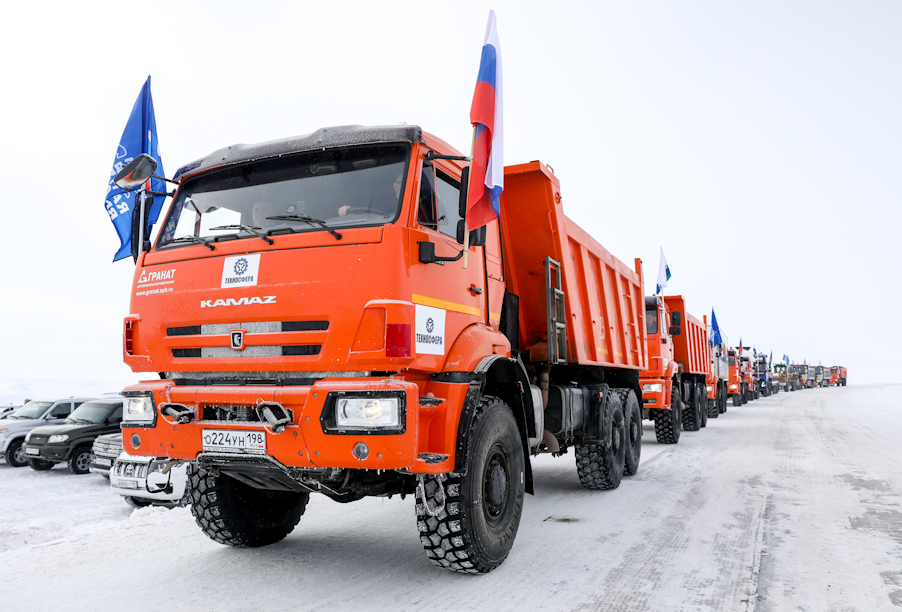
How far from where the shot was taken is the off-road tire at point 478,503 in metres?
3.95

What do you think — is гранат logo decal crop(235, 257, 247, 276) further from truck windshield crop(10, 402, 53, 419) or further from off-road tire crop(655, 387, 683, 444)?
truck windshield crop(10, 402, 53, 419)

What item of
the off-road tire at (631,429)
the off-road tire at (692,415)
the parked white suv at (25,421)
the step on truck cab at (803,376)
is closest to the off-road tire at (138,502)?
the off-road tire at (631,429)

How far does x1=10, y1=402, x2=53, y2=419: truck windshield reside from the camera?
50.3 ft

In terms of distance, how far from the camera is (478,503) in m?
4.07

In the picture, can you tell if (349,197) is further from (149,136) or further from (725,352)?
(725,352)

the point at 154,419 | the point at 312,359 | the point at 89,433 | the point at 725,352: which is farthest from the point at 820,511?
the point at 725,352

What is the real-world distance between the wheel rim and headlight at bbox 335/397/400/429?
1059 millimetres

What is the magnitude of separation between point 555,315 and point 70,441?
1121cm

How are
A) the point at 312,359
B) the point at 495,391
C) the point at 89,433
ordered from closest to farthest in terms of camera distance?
the point at 312,359, the point at 495,391, the point at 89,433

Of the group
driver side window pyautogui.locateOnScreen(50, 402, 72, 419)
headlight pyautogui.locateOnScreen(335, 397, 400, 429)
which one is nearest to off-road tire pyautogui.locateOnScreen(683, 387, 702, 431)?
headlight pyautogui.locateOnScreen(335, 397, 400, 429)

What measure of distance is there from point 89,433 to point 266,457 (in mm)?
11553

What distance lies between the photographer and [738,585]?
408cm

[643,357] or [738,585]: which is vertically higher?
[643,357]

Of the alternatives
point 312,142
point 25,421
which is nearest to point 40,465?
point 25,421
